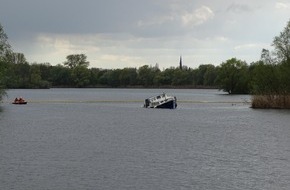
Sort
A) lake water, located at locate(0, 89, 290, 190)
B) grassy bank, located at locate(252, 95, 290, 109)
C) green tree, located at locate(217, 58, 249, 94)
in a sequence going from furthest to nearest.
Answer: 1. green tree, located at locate(217, 58, 249, 94)
2. grassy bank, located at locate(252, 95, 290, 109)
3. lake water, located at locate(0, 89, 290, 190)

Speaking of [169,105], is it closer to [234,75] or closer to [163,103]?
[163,103]

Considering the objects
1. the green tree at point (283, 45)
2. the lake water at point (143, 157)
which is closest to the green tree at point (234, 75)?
the green tree at point (283, 45)

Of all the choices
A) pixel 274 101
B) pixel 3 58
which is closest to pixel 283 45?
pixel 274 101

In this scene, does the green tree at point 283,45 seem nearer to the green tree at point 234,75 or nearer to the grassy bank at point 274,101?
the grassy bank at point 274,101

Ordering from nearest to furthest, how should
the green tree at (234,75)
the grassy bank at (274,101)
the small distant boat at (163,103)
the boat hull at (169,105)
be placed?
the grassy bank at (274,101) < the boat hull at (169,105) < the small distant boat at (163,103) < the green tree at (234,75)

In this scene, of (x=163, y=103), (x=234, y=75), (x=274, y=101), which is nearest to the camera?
(x=274, y=101)

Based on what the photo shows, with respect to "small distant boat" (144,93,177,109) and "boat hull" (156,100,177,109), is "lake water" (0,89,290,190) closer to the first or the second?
"boat hull" (156,100,177,109)

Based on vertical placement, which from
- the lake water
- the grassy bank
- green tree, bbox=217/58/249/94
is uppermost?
green tree, bbox=217/58/249/94

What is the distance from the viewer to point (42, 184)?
25.1 meters

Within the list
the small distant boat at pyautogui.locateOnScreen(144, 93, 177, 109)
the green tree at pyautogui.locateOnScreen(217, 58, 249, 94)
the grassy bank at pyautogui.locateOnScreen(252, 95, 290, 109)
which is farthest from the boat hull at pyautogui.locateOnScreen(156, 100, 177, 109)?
the green tree at pyautogui.locateOnScreen(217, 58, 249, 94)

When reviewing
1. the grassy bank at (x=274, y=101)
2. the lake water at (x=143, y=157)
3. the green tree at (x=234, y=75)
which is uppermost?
the green tree at (x=234, y=75)

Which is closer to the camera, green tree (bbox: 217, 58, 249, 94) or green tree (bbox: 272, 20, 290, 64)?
green tree (bbox: 272, 20, 290, 64)

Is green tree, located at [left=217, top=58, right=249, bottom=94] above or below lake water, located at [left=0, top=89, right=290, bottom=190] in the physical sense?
above

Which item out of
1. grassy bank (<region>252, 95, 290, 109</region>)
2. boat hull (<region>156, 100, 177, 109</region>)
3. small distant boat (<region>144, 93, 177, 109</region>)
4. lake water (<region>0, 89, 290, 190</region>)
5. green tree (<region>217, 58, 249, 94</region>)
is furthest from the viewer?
green tree (<region>217, 58, 249, 94</region>)
